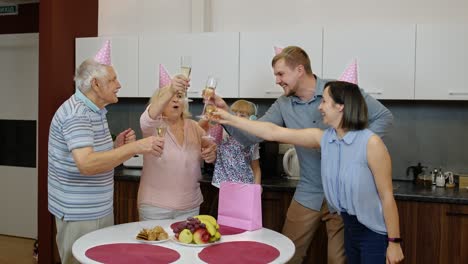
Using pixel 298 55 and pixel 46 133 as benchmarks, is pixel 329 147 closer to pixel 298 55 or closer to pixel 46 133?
pixel 298 55

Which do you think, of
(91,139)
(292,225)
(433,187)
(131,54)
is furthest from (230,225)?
(131,54)

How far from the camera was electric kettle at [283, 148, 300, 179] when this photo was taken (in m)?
3.80

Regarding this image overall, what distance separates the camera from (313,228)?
2820mm

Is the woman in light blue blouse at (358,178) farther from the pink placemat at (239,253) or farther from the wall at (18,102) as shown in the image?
the wall at (18,102)

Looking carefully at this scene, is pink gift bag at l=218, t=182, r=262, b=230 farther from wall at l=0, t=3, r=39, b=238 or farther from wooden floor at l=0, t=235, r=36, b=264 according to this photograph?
wall at l=0, t=3, r=39, b=238

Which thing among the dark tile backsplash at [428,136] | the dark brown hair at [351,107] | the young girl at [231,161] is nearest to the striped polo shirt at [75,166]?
the young girl at [231,161]

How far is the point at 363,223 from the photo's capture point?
2143 mm

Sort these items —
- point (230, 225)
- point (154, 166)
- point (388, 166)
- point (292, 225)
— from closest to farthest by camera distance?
1. point (388, 166)
2. point (230, 225)
3. point (154, 166)
4. point (292, 225)

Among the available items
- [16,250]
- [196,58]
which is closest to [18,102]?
[16,250]

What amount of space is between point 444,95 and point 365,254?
162 centimetres

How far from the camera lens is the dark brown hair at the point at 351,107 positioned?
84.7 inches

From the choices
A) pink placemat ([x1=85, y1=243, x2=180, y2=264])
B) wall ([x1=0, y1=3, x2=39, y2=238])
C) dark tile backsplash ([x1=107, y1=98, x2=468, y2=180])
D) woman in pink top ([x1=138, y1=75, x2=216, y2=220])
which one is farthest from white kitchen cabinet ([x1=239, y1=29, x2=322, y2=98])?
wall ([x1=0, y1=3, x2=39, y2=238])

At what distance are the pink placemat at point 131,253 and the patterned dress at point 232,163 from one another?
35.3 inches

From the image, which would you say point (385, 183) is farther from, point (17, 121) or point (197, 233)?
point (17, 121)
